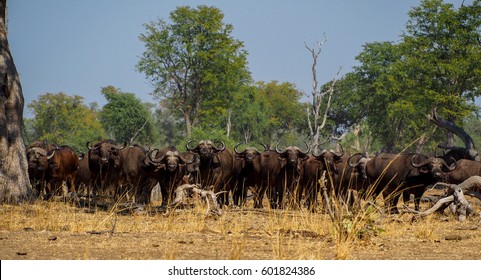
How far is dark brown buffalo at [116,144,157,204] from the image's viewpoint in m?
20.1

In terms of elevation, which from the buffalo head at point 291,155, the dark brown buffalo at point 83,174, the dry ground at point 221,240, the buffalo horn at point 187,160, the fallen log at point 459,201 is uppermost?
the buffalo head at point 291,155

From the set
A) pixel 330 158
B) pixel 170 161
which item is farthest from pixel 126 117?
pixel 170 161

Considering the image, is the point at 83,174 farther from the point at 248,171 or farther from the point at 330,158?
the point at 330,158

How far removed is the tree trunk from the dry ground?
12.0ft

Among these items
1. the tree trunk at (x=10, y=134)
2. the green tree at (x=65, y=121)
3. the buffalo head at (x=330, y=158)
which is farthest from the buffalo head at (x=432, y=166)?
the green tree at (x=65, y=121)

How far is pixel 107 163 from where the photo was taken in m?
20.7

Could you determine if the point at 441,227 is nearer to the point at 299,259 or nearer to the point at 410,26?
the point at 299,259

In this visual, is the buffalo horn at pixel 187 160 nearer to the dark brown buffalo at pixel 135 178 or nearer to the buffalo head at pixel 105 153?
the dark brown buffalo at pixel 135 178

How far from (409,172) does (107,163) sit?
8.02 meters

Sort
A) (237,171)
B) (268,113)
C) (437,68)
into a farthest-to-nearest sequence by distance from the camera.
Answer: (268,113) → (437,68) → (237,171)

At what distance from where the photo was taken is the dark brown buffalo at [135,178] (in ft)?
66.0

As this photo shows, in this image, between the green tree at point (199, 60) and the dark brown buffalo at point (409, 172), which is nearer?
the dark brown buffalo at point (409, 172)

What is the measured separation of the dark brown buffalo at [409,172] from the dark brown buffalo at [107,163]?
268 inches

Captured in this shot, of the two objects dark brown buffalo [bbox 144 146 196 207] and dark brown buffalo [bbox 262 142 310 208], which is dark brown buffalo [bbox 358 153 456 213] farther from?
dark brown buffalo [bbox 144 146 196 207]
